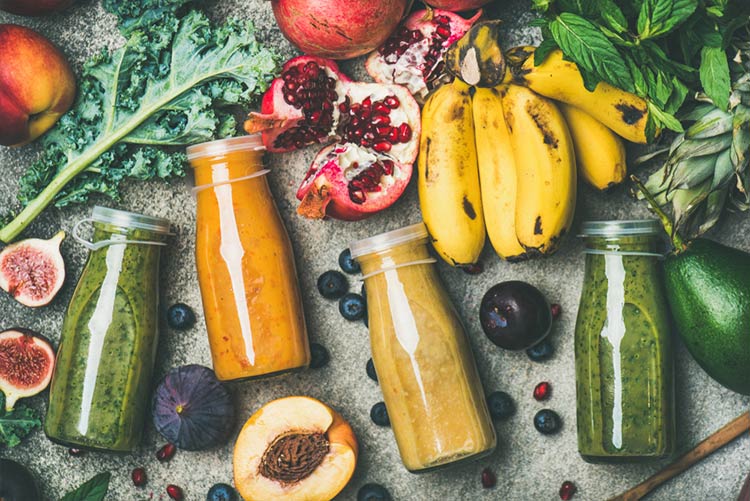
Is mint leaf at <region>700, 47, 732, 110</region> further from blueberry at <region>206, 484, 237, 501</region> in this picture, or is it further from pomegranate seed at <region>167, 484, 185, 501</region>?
pomegranate seed at <region>167, 484, 185, 501</region>

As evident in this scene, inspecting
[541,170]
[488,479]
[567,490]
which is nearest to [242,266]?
[541,170]

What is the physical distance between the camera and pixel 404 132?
1.72m

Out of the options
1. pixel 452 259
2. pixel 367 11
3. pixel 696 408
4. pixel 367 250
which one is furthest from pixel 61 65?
pixel 696 408

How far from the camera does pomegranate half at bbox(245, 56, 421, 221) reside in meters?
1.71

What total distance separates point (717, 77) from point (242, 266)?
1.13 meters

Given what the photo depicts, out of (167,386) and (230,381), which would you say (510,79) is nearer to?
(230,381)

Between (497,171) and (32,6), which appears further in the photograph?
(32,6)

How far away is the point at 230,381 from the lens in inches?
69.8

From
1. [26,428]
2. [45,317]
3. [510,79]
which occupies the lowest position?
[26,428]

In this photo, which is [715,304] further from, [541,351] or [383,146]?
[383,146]

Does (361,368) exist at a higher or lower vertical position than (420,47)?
lower

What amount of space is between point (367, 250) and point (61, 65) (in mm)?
923

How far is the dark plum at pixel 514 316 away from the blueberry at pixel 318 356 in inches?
16.8

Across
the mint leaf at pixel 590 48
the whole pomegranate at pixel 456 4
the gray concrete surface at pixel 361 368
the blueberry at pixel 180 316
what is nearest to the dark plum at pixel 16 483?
the gray concrete surface at pixel 361 368
